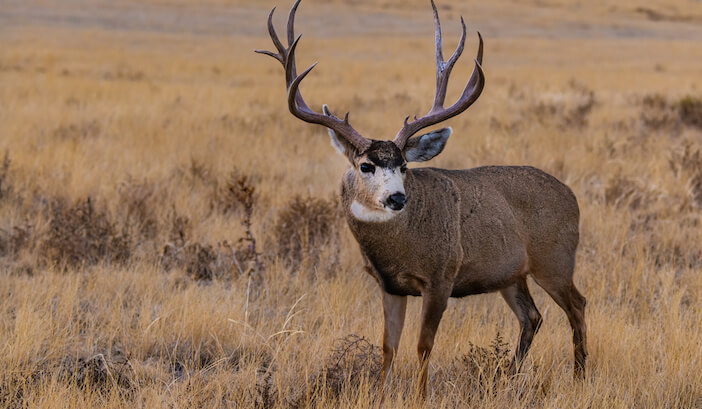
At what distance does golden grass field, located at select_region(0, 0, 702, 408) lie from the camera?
4.60 m

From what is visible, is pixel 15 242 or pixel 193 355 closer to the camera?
pixel 193 355

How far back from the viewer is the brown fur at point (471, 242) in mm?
4453

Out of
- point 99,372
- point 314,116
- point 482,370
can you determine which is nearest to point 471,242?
point 482,370

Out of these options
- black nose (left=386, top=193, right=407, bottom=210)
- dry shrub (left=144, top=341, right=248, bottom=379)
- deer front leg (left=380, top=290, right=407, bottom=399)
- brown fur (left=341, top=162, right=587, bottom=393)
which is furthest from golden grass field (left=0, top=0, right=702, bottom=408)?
black nose (left=386, top=193, right=407, bottom=210)

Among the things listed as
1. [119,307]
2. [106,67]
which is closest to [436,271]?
[119,307]

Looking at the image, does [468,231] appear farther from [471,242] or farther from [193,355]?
[193,355]

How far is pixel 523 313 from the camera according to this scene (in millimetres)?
5285

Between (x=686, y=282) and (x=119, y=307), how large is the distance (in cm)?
451

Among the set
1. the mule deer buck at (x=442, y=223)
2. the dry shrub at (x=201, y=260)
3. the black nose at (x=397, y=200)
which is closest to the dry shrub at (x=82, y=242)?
the dry shrub at (x=201, y=260)

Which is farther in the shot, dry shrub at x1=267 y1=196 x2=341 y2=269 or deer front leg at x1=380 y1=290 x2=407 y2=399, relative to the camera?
dry shrub at x1=267 y1=196 x2=341 y2=269

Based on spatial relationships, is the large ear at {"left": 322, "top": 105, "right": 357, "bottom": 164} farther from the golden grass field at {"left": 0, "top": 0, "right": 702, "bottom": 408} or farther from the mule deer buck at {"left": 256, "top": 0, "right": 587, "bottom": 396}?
the golden grass field at {"left": 0, "top": 0, "right": 702, "bottom": 408}

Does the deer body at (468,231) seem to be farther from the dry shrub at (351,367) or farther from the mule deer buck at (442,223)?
the dry shrub at (351,367)

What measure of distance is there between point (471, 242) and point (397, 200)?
740 millimetres

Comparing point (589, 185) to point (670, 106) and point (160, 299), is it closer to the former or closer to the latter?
point (160, 299)
